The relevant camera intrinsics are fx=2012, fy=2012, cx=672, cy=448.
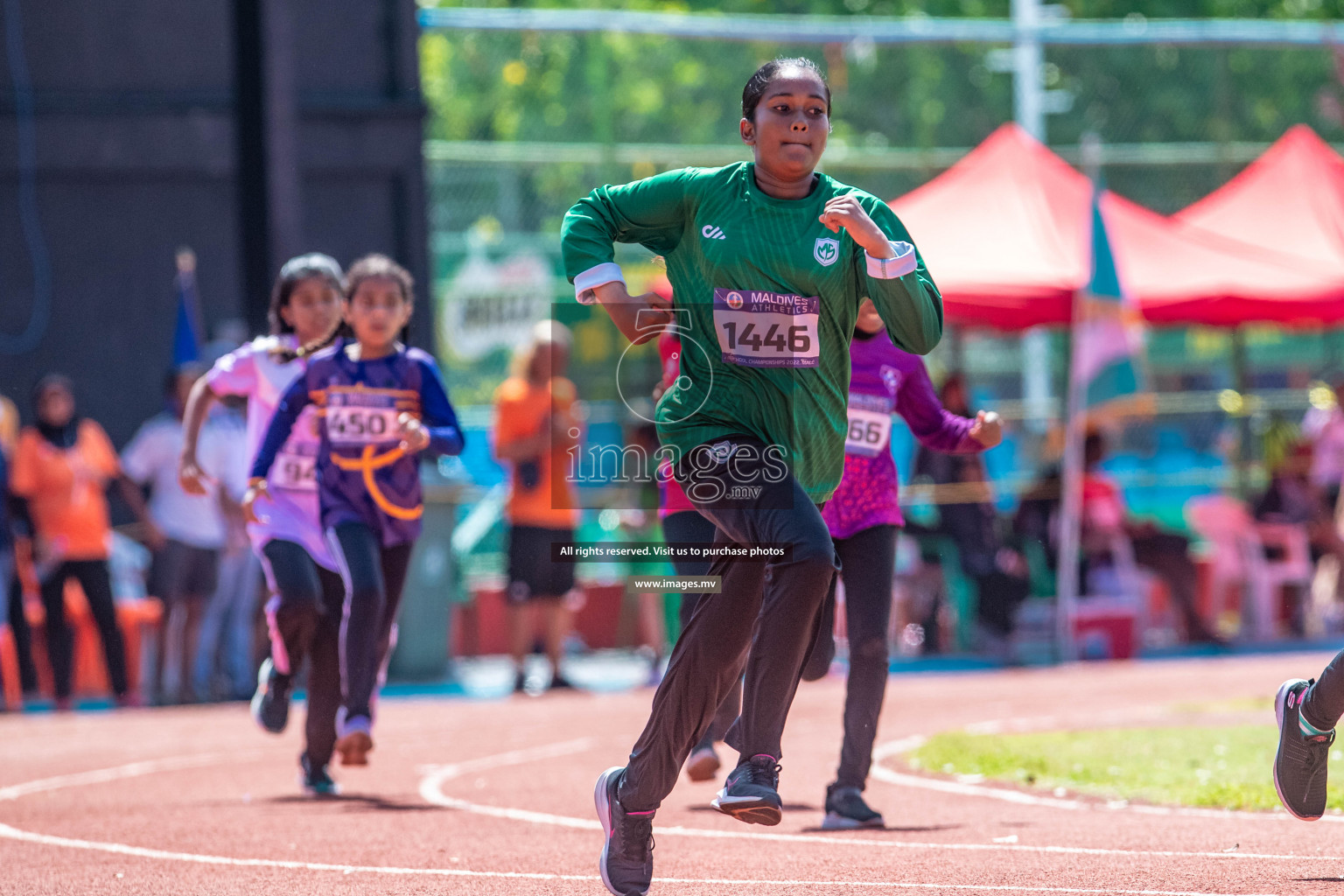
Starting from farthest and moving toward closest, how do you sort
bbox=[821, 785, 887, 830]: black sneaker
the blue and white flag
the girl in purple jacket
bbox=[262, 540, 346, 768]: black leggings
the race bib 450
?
the blue and white flag → bbox=[262, 540, 346, 768]: black leggings → the race bib 450 → the girl in purple jacket → bbox=[821, 785, 887, 830]: black sneaker

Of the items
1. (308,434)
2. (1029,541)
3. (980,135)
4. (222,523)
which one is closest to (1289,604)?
(1029,541)

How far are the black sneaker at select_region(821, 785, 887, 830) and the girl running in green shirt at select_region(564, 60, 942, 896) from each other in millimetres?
1857

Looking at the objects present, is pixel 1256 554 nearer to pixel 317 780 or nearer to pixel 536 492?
pixel 536 492

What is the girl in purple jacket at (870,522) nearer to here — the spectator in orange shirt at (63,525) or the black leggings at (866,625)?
the black leggings at (866,625)

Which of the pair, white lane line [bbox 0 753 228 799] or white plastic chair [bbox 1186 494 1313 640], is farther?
white plastic chair [bbox 1186 494 1313 640]

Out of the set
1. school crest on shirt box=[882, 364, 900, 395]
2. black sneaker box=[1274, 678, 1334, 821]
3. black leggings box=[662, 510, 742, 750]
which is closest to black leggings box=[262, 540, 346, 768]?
black leggings box=[662, 510, 742, 750]

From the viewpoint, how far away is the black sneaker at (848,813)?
699cm

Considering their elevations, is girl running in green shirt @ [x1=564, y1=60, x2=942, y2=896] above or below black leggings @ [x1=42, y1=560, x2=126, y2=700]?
above

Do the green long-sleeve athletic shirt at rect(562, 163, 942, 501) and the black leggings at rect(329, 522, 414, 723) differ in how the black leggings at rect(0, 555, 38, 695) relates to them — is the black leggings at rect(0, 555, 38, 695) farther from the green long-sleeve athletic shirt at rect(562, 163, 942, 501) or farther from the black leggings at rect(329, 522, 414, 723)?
the green long-sleeve athletic shirt at rect(562, 163, 942, 501)

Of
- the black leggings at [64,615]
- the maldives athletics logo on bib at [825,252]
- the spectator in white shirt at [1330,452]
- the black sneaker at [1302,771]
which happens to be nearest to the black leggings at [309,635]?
the maldives athletics logo on bib at [825,252]

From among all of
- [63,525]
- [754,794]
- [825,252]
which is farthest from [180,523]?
[754,794]

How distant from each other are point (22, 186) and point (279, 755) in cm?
885

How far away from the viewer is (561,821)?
291 inches

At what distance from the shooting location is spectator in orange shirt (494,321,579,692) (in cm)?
1388
